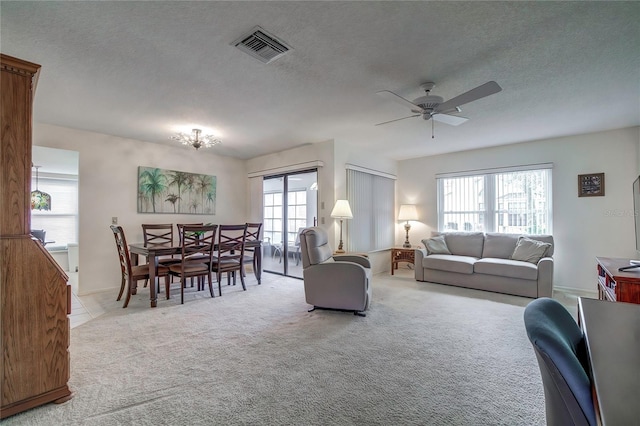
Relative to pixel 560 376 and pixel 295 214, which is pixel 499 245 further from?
pixel 560 376

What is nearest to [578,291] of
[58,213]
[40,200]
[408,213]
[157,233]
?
[408,213]

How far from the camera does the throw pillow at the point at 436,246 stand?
5215 millimetres

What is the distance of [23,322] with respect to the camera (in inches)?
65.6

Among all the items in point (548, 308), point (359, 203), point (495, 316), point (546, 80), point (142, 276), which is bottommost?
point (495, 316)

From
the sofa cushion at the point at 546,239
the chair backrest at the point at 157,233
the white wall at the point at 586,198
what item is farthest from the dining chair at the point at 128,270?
the white wall at the point at 586,198

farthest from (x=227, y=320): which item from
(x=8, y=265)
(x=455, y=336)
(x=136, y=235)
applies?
(x=136, y=235)

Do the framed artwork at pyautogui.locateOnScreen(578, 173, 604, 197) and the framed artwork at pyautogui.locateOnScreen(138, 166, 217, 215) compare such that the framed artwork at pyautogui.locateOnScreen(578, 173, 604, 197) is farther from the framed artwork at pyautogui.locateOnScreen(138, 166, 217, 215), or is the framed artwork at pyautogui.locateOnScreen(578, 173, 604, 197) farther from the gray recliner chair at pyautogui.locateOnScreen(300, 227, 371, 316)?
the framed artwork at pyautogui.locateOnScreen(138, 166, 217, 215)

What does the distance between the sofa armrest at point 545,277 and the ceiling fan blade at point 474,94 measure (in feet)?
9.17

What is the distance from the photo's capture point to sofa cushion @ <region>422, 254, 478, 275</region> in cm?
454

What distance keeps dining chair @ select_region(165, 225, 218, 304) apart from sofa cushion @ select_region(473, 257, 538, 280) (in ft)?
13.3

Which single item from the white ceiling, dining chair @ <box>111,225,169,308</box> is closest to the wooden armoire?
the white ceiling

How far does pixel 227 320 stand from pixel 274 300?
2.80ft

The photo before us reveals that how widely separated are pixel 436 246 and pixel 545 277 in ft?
5.49

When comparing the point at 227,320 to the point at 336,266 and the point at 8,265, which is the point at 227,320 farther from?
the point at 8,265
